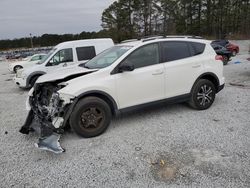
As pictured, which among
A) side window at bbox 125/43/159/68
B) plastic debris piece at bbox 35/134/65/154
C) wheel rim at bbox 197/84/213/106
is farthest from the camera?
wheel rim at bbox 197/84/213/106

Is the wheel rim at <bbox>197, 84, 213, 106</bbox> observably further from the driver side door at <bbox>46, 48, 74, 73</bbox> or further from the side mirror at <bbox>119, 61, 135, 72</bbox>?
the driver side door at <bbox>46, 48, 74, 73</bbox>

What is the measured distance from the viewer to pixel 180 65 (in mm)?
4910

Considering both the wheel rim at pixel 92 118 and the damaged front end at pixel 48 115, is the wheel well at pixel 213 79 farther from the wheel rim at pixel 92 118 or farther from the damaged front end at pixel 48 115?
the damaged front end at pixel 48 115

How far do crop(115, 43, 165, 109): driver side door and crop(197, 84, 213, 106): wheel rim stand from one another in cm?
104

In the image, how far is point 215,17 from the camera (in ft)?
142

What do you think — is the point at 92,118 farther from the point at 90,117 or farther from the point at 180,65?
the point at 180,65

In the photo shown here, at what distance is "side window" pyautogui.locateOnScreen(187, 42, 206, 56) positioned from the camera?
5165mm

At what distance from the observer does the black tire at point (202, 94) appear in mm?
5188

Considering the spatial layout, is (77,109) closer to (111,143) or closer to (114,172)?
(111,143)

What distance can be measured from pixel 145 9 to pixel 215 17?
43.7 ft

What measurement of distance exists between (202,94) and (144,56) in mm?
1717

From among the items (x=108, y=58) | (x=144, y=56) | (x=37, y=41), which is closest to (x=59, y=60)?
(x=108, y=58)

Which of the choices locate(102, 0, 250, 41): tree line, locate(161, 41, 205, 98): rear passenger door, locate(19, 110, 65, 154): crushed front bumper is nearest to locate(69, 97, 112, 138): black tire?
locate(19, 110, 65, 154): crushed front bumper

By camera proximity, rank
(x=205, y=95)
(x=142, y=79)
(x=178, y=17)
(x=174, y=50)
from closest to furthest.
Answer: (x=142, y=79) < (x=174, y=50) < (x=205, y=95) < (x=178, y=17)
